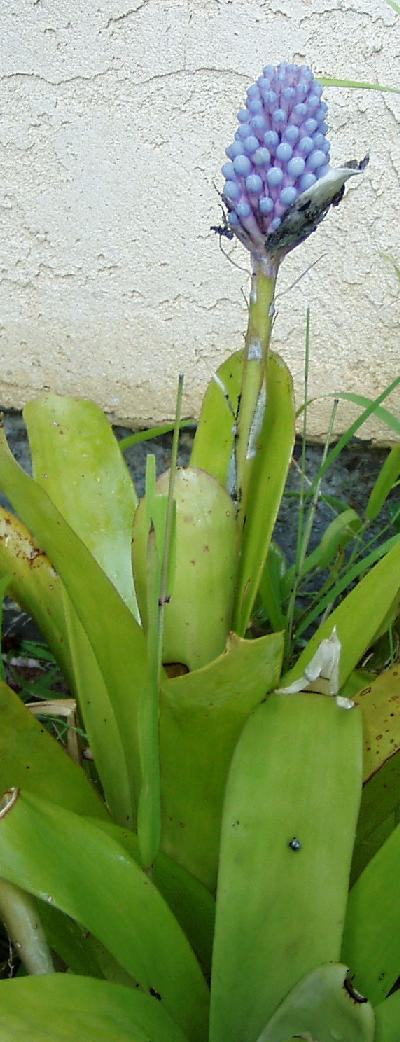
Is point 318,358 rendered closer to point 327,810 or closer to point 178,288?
point 178,288

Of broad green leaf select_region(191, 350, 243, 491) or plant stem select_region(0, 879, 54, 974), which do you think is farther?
broad green leaf select_region(191, 350, 243, 491)

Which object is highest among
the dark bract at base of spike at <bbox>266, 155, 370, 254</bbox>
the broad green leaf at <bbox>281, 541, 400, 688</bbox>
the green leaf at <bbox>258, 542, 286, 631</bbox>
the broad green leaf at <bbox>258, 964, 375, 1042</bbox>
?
the dark bract at base of spike at <bbox>266, 155, 370, 254</bbox>

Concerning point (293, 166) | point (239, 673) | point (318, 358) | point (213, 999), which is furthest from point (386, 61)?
point (213, 999)

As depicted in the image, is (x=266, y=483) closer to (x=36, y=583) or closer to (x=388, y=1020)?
(x=36, y=583)

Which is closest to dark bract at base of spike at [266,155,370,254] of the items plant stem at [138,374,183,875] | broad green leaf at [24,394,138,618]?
plant stem at [138,374,183,875]

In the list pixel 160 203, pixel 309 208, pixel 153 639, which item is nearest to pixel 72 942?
pixel 153 639

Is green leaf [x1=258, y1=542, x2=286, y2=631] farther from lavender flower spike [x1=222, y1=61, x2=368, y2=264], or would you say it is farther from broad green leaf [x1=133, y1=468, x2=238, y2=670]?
lavender flower spike [x1=222, y1=61, x2=368, y2=264]
